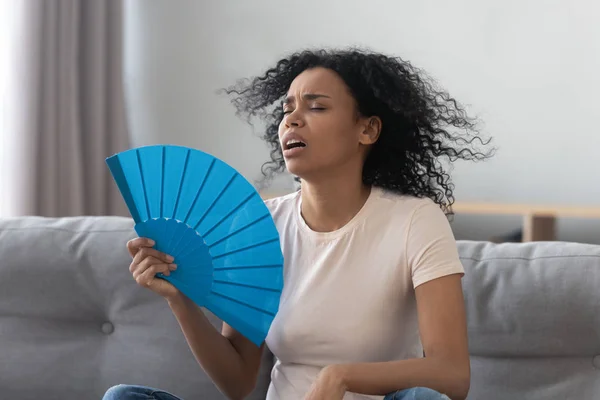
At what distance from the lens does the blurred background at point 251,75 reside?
276 cm

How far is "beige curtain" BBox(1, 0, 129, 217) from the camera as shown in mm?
2971

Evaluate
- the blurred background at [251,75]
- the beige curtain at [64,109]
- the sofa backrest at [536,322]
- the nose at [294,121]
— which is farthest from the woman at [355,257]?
the beige curtain at [64,109]

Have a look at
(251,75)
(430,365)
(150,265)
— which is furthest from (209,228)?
(251,75)

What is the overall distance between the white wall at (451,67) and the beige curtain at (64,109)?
230mm

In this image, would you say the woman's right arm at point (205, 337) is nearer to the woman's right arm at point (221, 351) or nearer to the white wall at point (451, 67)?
the woman's right arm at point (221, 351)

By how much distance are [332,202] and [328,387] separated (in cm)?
43

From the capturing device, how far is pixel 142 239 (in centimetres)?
146

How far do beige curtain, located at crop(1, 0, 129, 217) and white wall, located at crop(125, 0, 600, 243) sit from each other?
0.23 meters

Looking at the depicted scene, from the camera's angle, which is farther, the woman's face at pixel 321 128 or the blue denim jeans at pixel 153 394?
the woman's face at pixel 321 128

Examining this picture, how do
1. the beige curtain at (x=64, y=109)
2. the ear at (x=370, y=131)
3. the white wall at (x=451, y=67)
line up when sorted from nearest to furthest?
the ear at (x=370, y=131) < the white wall at (x=451, y=67) < the beige curtain at (x=64, y=109)

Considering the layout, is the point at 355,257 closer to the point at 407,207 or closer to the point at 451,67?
the point at 407,207

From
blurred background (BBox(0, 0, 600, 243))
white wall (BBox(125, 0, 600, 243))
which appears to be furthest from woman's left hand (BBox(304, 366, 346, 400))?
white wall (BBox(125, 0, 600, 243))

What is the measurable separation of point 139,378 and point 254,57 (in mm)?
1829

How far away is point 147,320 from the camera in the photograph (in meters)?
1.90
